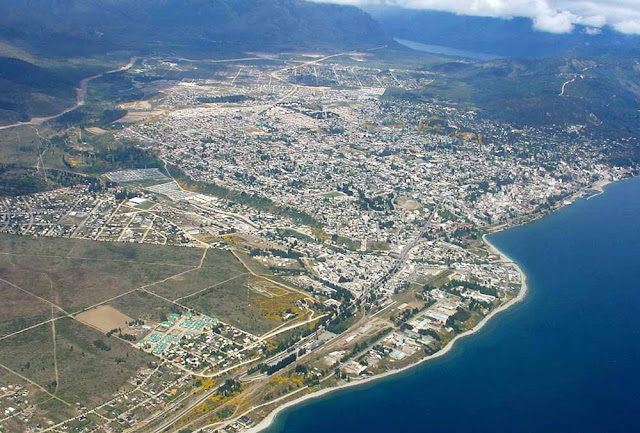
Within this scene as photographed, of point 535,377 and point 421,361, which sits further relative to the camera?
point 421,361

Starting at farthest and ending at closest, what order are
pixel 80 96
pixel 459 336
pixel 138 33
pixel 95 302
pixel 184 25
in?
pixel 184 25
pixel 138 33
pixel 80 96
pixel 95 302
pixel 459 336

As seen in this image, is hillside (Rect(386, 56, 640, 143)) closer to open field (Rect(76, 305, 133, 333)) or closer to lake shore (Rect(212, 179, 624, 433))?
lake shore (Rect(212, 179, 624, 433))

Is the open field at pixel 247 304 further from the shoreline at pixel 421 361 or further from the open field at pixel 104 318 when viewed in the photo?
the shoreline at pixel 421 361

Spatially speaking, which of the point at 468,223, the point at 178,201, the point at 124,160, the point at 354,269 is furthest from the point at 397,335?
the point at 124,160

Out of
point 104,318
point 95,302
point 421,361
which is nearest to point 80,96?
point 95,302

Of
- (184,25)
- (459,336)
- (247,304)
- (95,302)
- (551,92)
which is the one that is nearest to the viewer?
(459,336)

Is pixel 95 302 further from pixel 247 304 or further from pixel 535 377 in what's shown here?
pixel 535 377

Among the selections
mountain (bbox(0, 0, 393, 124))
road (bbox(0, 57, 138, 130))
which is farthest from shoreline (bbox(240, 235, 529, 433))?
mountain (bbox(0, 0, 393, 124))
